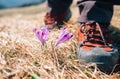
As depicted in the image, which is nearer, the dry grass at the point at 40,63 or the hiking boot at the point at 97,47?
the dry grass at the point at 40,63

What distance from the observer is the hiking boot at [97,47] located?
1732 millimetres

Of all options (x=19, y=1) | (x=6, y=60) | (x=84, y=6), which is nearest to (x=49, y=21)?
(x=84, y=6)

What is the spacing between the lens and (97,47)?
178 centimetres

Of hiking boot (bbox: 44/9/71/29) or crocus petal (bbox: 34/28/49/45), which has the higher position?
crocus petal (bbox: 34/28/49/45)

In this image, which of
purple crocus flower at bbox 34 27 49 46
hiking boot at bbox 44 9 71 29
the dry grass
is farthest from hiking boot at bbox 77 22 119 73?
hiking boot at bbox 44 9 71 29

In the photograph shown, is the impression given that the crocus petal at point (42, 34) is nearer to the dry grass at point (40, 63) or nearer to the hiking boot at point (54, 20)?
the dry grass at point (40, 63)

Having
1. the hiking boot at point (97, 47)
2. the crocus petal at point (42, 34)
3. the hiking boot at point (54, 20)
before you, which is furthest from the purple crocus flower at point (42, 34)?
the hiking boot at point (54, 20)

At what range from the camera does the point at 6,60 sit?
1.64m

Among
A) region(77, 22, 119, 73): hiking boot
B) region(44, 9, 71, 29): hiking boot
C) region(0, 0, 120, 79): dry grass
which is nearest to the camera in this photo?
region(0, 0, 120, 79): dry grass

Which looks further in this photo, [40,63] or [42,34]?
A: [42,34]

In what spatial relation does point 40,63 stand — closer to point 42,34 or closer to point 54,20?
point 42,34

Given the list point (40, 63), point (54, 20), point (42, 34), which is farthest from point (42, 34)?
point (54, 20)

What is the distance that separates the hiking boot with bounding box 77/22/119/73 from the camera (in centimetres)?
173

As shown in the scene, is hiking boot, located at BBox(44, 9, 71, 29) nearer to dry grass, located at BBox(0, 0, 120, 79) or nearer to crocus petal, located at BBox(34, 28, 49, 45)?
dry grass, located at BBox(0, 0, 120, 79)
